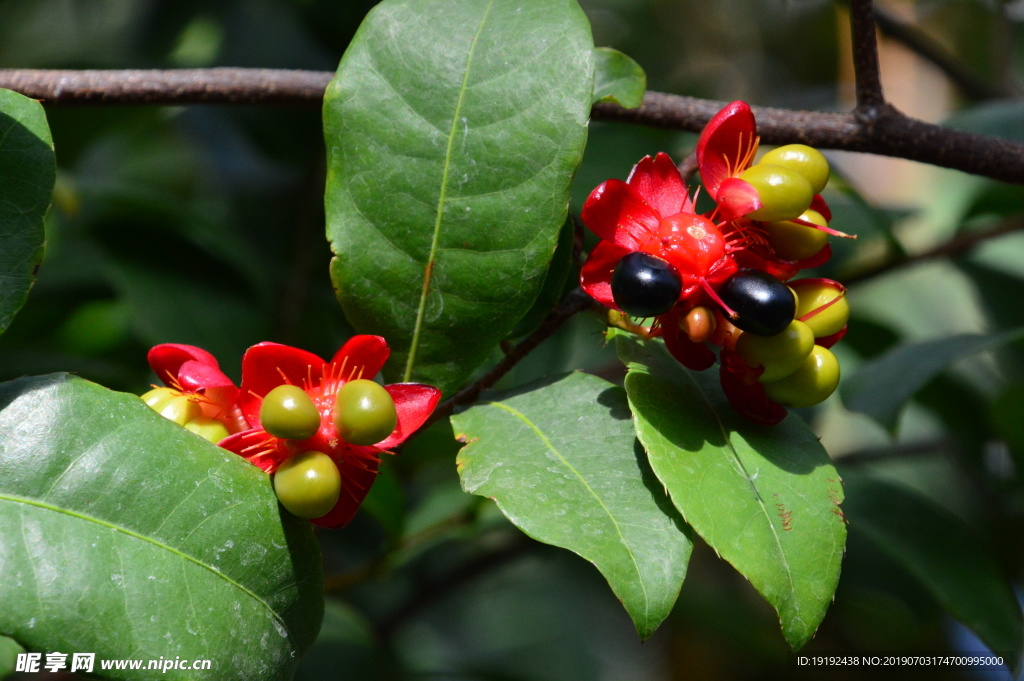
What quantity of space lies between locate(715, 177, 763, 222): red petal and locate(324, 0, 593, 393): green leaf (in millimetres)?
153

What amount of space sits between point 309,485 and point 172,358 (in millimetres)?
226

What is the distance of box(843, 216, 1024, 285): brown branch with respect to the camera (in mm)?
1739

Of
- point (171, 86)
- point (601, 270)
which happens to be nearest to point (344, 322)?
point (171, 86)

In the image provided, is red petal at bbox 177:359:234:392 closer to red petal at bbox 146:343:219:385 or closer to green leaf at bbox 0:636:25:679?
red petal at bbox 146:343:219:385

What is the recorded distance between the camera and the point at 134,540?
2.37 ft

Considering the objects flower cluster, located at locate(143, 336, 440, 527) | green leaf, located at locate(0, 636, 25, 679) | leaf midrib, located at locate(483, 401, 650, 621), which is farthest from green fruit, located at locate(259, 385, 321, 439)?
green leaf, located at locate(0, 636, 25, 679)

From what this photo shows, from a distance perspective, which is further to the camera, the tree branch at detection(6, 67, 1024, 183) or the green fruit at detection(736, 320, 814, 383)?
the tree branch at detection(6, 67, 1024, 183)

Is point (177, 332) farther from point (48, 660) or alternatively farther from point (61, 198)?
point (48, 660)

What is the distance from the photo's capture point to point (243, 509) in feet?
2.49

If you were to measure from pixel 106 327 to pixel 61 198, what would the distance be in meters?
0.46

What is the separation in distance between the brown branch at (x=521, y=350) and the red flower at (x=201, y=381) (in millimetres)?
204

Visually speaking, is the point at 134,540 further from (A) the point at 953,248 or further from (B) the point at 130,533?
(A) the point at 953,248

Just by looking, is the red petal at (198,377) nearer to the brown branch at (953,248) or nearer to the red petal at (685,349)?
the red petal at (685,349)

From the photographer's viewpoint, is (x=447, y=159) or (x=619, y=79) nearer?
(x=447, y=159)
